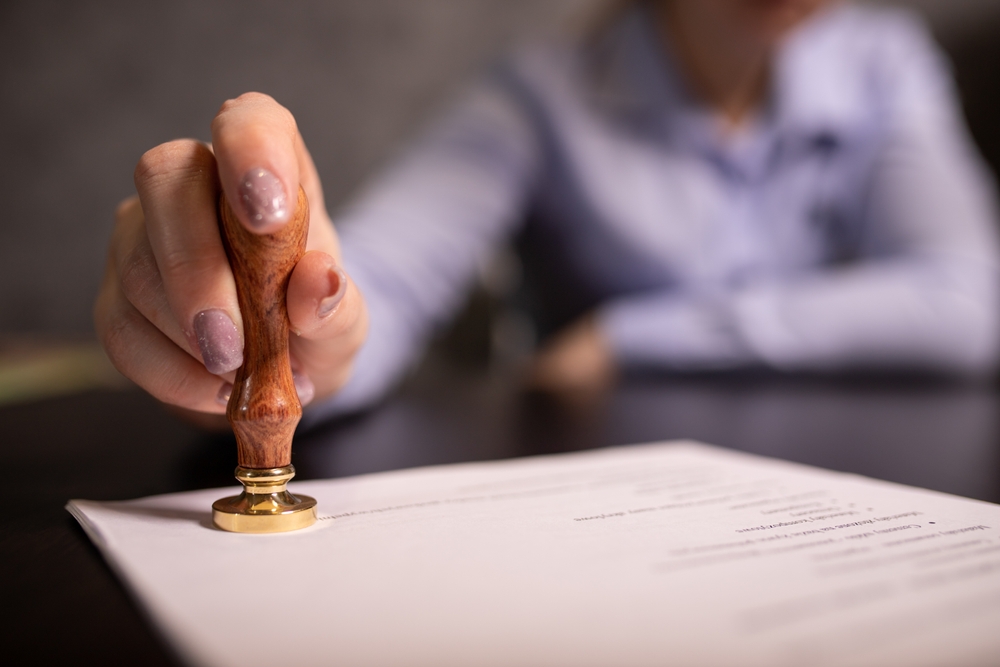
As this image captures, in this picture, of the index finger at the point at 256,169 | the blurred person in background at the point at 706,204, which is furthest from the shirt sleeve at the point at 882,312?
the index finger at the point at 256,169

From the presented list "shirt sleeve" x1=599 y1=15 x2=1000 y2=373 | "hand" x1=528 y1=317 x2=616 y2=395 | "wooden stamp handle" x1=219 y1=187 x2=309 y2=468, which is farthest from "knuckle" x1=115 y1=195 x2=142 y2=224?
"shirt sleeve" x1=599 y1=15 x2=1000 y2=373

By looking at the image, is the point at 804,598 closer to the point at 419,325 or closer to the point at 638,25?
the point at 419,325

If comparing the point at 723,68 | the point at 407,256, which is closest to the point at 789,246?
the point at 723,68

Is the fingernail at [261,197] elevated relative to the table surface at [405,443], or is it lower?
elevated

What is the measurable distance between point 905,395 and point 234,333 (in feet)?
2.16

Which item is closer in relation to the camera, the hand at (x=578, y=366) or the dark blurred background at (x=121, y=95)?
the hand at (x=578, y=366)

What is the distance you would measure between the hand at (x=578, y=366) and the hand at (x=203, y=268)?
1.54 feet

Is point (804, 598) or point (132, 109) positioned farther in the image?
point (132, 109)

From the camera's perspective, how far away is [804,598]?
0.21 meters

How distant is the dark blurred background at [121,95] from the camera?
193cm

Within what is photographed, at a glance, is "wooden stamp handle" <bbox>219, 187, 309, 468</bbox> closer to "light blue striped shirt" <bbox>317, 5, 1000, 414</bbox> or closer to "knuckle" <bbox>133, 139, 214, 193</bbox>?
"knuckle" <bbox>133, 139, 214, 193</bbox>

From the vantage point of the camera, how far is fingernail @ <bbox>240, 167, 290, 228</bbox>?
0.26 metres

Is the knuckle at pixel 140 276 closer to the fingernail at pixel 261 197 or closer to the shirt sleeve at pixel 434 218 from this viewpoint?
the fingernail at pixel 261 197

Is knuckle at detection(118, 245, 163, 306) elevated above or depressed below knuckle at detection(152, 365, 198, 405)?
above
